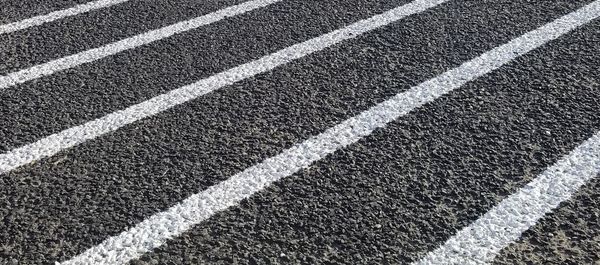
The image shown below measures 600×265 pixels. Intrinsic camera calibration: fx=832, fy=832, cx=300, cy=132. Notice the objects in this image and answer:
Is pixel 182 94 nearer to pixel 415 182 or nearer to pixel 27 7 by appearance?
pixel 415 182

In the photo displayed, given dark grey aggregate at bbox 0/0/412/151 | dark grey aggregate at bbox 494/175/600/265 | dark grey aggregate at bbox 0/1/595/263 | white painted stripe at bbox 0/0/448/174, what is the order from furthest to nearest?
dark grey aggregate at bbox 0/0/412/151
white painted stripe at bbox 0/0/448/174
dark grey aggregate at bbox 0/1/595/263
dark grey aggregate at bbox 494/175/600/265

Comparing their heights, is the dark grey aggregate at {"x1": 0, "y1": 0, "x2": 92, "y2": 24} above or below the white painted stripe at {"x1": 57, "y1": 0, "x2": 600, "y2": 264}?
above

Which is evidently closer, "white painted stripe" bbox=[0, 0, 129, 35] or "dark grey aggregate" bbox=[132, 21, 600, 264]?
"dark grey aggregate" bbox=[132, 21, 600, 264]


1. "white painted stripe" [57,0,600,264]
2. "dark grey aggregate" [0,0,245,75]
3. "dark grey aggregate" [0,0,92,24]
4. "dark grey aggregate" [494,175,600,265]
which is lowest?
"dark grey aggregate" [494,175,600,265]

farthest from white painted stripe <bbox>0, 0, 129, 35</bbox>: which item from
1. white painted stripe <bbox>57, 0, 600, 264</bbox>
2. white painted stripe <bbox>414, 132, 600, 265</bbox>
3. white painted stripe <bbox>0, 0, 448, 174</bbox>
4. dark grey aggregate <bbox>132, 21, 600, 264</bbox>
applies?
white painted stripe <bbox>414, 132, 600, 265</bbox>

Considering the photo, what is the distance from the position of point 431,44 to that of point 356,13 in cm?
62

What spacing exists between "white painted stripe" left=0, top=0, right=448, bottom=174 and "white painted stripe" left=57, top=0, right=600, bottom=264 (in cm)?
68

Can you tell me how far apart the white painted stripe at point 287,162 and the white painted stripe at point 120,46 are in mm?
1385

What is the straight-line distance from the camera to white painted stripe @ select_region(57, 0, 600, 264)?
291cm

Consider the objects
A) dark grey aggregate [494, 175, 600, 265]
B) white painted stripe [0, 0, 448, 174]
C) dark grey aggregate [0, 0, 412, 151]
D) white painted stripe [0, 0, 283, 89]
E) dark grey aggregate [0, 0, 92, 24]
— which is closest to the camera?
dark grey aggregate [494, 175, 600, 265]

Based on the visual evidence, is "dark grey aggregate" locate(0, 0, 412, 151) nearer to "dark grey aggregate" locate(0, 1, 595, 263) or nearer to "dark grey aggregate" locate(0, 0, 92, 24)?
"dark grey aggregate" locate(0, 1, 595, 263)

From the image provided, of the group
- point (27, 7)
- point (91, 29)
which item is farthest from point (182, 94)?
point (27, 7)

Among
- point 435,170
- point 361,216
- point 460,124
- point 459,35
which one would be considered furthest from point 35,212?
point 459,35

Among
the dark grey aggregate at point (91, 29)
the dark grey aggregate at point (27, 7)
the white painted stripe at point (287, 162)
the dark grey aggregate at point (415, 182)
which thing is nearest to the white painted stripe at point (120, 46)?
the dark grey aggregate at point (91, 29)
